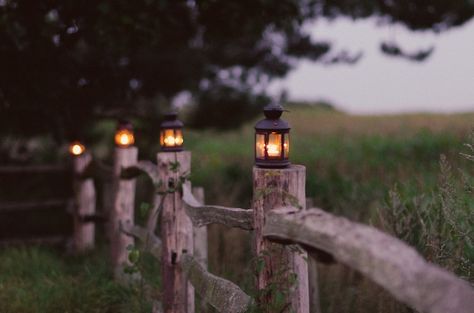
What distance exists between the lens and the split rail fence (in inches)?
78.4

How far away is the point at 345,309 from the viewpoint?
5.23 meters

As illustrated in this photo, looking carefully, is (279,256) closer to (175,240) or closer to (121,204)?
(175,240)

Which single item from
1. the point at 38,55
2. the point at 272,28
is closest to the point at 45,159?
the point at 38,55

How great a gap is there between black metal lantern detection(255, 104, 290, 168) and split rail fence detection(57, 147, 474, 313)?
0.25ft

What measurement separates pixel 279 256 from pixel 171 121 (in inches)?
97.5

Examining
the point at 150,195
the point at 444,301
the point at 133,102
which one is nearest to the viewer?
the point at 444,301

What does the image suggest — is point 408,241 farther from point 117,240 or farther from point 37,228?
point 37,228

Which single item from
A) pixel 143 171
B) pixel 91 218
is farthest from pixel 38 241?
pixel 143 171

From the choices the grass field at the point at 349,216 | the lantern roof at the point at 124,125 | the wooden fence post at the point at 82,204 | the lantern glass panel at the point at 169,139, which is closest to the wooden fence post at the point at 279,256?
the grass field at the point at 349,216

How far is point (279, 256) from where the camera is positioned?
3162 mm

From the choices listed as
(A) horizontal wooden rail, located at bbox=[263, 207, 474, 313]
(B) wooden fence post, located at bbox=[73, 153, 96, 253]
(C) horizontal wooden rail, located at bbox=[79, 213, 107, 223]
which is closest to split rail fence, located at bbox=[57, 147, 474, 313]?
(A) horizontal wooden rail, located at bbox=[263, 207, 474, 313]

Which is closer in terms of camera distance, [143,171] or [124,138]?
[143,171]

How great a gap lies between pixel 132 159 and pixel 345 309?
2880 mm

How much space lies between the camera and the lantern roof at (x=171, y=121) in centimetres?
529
